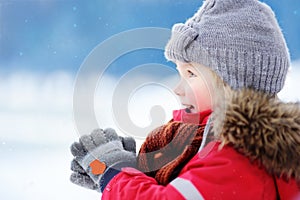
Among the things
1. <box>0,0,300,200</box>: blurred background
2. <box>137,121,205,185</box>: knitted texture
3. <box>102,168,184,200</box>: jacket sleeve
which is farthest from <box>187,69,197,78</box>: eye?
<box>0,0,300,200</box>: blurred background

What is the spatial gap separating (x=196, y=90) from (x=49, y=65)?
145cm

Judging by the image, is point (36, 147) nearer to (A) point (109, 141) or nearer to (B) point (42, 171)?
(B) point (42, 171)

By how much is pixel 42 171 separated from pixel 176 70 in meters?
1.12

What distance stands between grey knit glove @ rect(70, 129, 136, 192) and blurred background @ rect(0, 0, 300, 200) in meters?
0.56

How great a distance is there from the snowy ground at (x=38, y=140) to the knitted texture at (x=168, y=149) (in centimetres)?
72

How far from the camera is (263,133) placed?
79 cm

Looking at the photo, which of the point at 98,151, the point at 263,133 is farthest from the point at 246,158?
the point at 98,151

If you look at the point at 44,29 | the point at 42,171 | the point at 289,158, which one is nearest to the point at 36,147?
the point at 42,171

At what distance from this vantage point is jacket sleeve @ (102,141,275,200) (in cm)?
78

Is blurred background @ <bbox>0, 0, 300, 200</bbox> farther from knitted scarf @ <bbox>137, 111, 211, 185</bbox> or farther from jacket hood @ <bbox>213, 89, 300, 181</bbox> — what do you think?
jacket hood @ <bbox>213, 89, 300, 181</bbox>

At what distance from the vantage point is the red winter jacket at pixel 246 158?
0.79 meters

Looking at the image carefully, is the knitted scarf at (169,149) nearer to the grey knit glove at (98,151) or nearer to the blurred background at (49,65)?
the grey knit glove at (98,151)

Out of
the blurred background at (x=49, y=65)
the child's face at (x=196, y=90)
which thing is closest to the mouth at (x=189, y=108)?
the child's face at (x=196, y=90)

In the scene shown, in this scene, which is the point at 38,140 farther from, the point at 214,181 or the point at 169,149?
the point at 214,181
